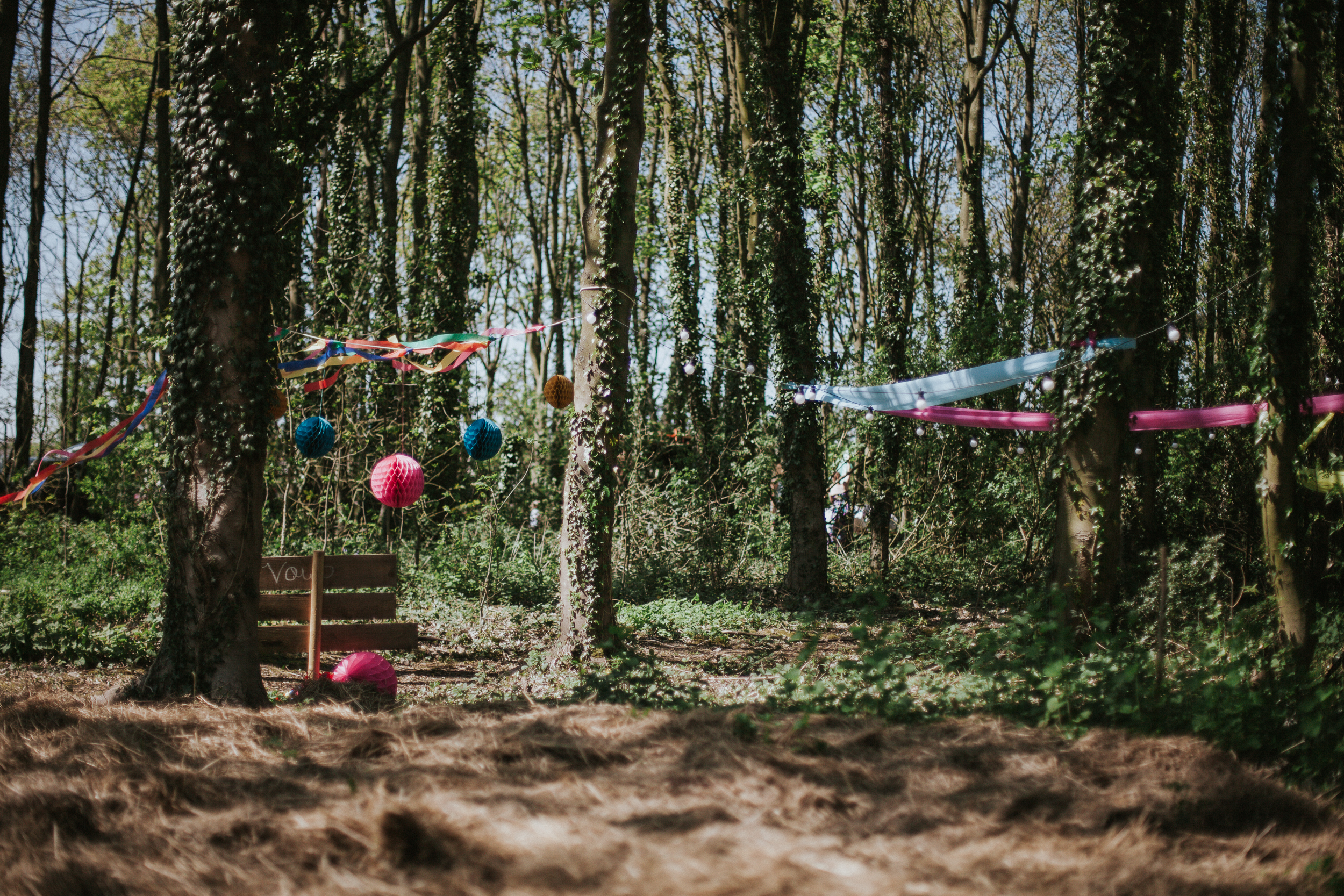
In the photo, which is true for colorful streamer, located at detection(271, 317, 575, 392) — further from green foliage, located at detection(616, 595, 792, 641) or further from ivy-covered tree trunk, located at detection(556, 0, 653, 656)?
green foliage, located at detection(616, 595, 792, 641)

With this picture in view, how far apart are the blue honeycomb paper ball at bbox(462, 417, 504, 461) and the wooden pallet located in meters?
2.32

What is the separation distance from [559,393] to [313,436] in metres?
2.25

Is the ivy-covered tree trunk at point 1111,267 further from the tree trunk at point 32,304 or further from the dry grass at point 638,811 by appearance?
the tree trunk at point 32,304

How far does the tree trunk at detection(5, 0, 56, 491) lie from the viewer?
40.0 feet

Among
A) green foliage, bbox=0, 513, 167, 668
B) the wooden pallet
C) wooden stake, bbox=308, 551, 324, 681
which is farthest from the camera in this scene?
green foliage, bbox=0, 513, 167, 668

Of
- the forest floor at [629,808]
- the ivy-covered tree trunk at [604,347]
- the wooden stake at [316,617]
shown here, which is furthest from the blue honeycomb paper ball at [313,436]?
the forest floor at [629,808]

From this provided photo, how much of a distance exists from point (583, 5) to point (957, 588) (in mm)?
10384

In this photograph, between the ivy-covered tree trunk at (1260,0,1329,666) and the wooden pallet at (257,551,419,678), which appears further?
the wooden pallet at (257,551,419,678)

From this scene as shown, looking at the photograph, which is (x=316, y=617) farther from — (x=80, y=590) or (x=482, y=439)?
(x=80, y=590)

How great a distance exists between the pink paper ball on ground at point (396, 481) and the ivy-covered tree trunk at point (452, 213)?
509 centimetres

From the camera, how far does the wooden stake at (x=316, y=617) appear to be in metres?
5.86

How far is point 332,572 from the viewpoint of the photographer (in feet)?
20.1

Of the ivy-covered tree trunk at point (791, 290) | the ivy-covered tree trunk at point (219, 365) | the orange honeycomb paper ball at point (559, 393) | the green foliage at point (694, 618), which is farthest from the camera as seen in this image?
the ivy-covered tree trunk at point (791, 290)

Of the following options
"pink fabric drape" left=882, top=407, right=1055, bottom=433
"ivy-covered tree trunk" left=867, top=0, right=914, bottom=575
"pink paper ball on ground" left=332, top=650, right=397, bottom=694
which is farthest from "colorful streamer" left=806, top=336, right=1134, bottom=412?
"pink paper ball on ground" left=332, top=650, right=397, bottom=694
